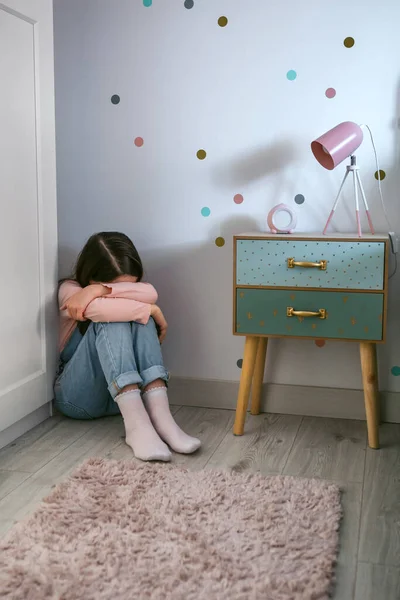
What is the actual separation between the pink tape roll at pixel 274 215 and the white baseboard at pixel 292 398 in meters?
0.56

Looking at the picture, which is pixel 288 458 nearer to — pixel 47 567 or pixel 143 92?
pixel 47 567

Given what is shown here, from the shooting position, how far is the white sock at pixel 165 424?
210 cm

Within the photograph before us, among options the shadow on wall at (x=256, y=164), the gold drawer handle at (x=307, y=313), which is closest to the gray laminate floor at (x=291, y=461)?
the gold drawer handle at (x=307, y=313)

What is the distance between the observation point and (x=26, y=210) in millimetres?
2178

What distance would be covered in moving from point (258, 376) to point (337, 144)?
82 centimetres

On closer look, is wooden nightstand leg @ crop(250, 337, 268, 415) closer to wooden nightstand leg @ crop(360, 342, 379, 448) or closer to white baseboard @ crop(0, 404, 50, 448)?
wooden nightstand leg @ crop(360, 342, 379, 448)

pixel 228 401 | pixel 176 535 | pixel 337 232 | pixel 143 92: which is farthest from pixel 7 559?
pixel 143 92

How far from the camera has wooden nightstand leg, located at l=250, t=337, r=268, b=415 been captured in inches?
95.9

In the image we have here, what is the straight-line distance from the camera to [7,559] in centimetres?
147

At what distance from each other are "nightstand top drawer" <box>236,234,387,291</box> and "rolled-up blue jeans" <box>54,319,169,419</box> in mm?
365

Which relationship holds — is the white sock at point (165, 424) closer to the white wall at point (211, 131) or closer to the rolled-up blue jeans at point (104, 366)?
the rolled-up blue jeans at point (104, 366)

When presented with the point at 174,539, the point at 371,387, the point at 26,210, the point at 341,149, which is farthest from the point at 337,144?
the point at 174,539

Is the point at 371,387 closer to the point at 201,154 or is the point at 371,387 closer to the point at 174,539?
the point at 174,539

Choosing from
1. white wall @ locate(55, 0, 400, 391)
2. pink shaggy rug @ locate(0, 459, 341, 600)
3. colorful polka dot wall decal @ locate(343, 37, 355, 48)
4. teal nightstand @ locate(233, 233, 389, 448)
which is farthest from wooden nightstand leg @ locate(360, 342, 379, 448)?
colorful polka dot wall decal @ locate(343, 37, 355, 48)
